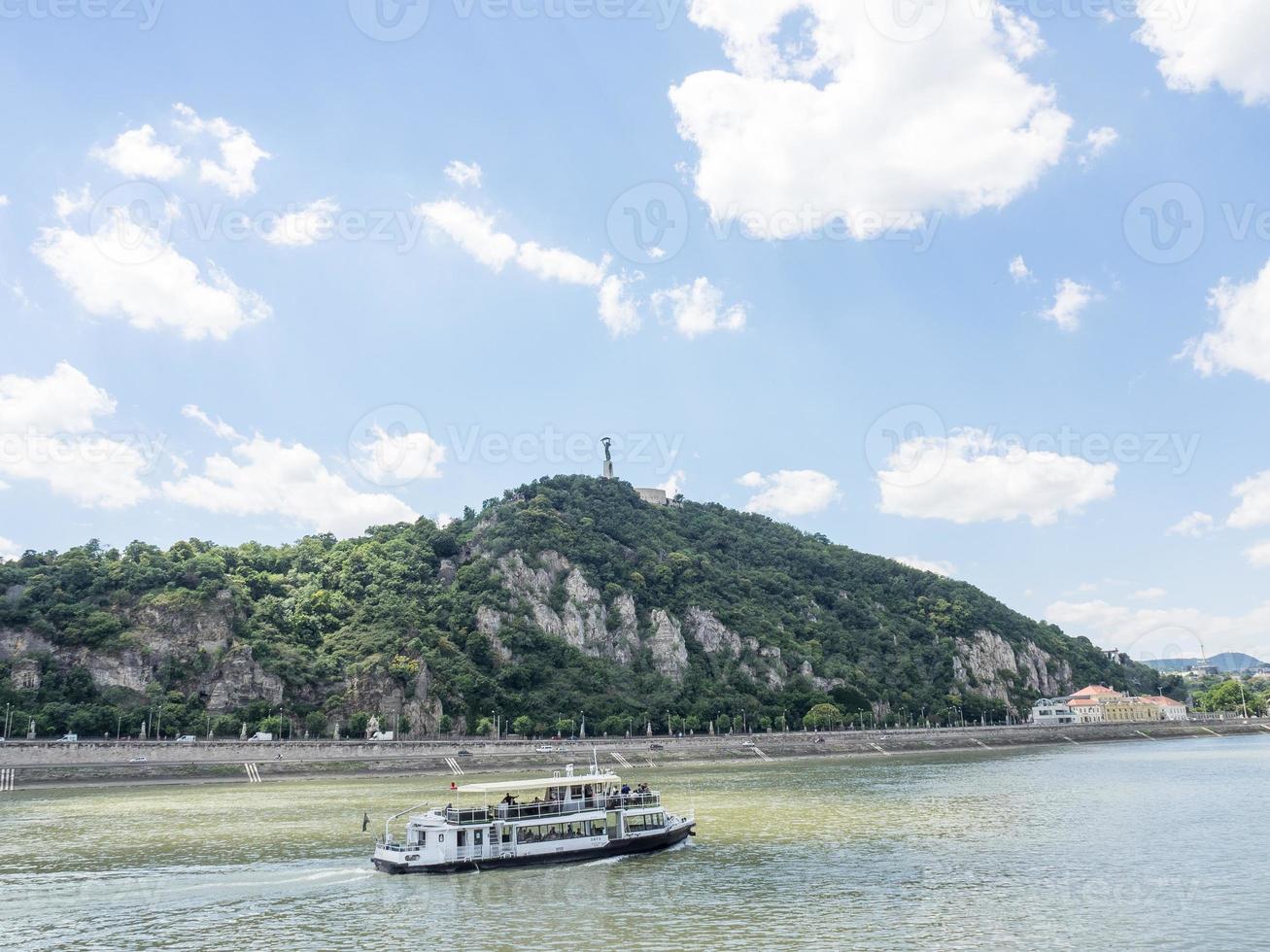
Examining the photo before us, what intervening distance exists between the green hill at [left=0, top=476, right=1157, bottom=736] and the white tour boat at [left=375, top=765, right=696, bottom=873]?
89.0 metres

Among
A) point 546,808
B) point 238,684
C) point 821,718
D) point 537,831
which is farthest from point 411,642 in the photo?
point 537,831

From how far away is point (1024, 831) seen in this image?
2126 inches

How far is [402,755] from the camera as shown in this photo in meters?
115

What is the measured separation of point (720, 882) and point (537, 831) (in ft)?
36.5

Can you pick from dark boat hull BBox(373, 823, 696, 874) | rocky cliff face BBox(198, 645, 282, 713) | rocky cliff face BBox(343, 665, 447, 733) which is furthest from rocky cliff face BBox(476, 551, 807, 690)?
dark boat hull BBox(373, 823, 696, 874)

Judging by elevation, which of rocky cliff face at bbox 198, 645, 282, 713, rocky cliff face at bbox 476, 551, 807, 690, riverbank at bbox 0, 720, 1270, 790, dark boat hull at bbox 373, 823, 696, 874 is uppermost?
rocky cliff face at bbox 476, 551, 807, 690

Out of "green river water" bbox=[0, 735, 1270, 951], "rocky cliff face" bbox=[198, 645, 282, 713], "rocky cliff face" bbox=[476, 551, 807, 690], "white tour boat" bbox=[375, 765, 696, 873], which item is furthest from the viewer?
"rocky cliff face" bbox=[476, 551, 807, 690]

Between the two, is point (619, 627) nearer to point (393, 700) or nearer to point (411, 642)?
point (411, 642)

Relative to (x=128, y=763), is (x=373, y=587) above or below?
above

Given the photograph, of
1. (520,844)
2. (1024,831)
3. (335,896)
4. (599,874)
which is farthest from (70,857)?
(1024,831)

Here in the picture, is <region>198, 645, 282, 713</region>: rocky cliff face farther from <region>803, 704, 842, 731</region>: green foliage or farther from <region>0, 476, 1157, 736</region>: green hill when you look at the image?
<region>803, 704, 842, 731</region>: green foliage

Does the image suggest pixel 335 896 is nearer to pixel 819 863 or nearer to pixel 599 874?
pixel 599 874

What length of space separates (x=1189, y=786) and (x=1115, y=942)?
192ft

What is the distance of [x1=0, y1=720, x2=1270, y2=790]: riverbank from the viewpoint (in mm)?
96812
